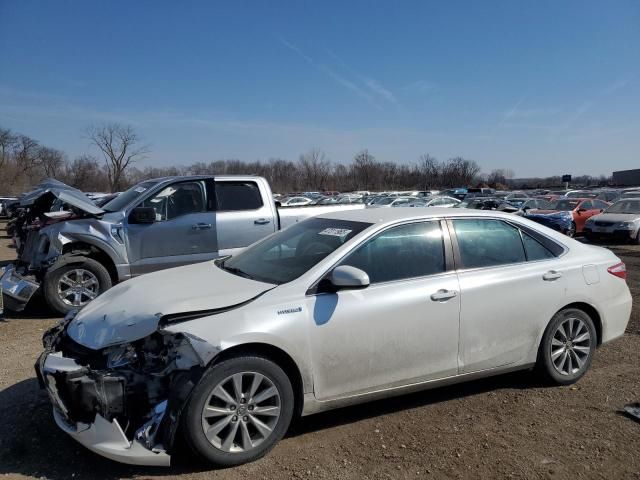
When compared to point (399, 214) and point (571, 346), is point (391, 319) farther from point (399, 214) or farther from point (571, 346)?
point (571, 346)

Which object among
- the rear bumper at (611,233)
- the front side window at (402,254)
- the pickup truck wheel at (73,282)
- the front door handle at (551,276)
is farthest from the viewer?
the rear bumper at (611,233)

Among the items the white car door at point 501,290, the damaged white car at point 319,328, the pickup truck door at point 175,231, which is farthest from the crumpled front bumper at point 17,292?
the white car door at point 501,290

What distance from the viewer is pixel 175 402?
2.88 meters

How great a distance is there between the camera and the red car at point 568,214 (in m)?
18.5

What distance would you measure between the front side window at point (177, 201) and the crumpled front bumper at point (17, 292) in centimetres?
184

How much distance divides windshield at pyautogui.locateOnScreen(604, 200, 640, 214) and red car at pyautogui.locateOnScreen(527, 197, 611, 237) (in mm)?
1290

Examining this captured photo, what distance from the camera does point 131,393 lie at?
2.94 m

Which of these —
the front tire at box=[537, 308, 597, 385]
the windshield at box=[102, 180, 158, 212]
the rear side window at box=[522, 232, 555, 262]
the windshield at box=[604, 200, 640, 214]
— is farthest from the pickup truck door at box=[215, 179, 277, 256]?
the windshield at box=[604, 200, 640, 214]

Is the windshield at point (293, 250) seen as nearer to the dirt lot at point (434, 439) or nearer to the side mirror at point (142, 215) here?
the dirt lot at point (434, 439)

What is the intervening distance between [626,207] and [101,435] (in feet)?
63.7

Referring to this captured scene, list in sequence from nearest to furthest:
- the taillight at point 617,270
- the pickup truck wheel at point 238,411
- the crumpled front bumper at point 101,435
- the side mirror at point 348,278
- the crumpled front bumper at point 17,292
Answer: the crumpled front bumper at point 101,435
the pickup truck wheel at point 238,411
the side mirror at point 348,278
the taillight at point 617,270
the crumpled front bumper at point 17,292

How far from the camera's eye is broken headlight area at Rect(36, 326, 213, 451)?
114 inches

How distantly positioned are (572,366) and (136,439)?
3.71 metres

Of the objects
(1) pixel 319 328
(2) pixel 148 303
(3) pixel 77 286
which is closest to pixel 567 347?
(1) pixel 319 328
